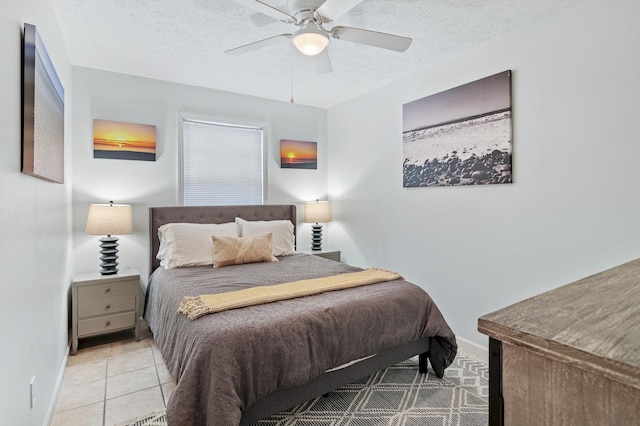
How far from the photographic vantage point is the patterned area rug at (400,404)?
201cm

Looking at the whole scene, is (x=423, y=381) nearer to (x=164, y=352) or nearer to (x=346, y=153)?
(x=164, y=352)

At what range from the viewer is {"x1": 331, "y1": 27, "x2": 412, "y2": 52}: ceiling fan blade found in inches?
82.6

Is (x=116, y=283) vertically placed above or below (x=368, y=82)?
below

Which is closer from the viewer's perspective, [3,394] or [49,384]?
[3,394]

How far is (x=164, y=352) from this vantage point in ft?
7.16

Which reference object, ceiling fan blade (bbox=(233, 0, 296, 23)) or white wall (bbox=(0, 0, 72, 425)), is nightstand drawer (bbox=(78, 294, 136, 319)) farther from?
ceiling fan blade (bbox=(233, 0, 296, 23))

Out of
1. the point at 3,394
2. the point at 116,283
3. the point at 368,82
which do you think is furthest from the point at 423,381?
the point at 368,82

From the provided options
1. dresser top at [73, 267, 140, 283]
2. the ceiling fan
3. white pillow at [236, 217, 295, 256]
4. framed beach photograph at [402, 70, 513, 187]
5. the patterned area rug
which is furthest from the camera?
white pillow at [236, 217, 295, 256]

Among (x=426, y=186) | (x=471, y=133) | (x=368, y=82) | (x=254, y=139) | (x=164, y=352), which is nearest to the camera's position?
(x=164, y=352)

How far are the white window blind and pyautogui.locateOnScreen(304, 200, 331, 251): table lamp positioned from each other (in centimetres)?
64

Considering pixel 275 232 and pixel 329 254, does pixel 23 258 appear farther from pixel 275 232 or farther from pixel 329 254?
pixel 329 254

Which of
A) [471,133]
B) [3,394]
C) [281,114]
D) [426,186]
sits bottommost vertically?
[3,394]

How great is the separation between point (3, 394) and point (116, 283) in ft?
6.37

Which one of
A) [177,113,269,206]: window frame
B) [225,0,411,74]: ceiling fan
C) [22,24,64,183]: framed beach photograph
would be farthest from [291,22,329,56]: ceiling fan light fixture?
[177,113,269,206]: window frame
